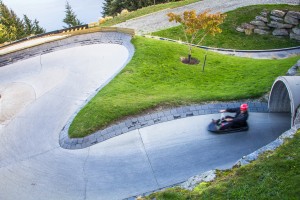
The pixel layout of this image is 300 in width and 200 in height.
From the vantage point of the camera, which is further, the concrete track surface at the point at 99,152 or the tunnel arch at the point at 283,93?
the tunnel arch at the point at 283,93

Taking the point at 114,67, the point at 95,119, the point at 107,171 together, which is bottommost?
the point at 107,171

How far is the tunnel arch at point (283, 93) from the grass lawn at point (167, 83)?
2.02 meters

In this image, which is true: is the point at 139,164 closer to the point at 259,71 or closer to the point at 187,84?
the point at 187,84

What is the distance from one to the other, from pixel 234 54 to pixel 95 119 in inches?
709

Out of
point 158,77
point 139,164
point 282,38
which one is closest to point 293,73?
point 158,77

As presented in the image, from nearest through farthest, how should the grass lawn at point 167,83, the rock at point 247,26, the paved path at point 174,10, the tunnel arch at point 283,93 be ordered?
the tunnel arch at point 283,93, the grass lawn at point 167,83, the rock at point 247,26, the paved path at point 174,10

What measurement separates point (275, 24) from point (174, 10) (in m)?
12.3

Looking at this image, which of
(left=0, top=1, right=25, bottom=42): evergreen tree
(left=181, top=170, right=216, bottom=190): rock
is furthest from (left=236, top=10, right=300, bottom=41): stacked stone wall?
(left=0, top=1, right=25, bottom=42): evergreen tree

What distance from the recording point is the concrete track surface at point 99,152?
13527 millimetres

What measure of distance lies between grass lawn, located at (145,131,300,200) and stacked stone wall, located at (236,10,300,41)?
78.6ft

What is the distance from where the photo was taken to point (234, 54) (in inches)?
1203

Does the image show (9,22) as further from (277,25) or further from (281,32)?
(281,32)

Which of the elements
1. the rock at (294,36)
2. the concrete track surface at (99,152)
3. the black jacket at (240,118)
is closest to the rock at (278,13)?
the rock at (294,36)

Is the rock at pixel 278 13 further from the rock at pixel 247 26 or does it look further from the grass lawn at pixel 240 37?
the rock at pixel 247 26
